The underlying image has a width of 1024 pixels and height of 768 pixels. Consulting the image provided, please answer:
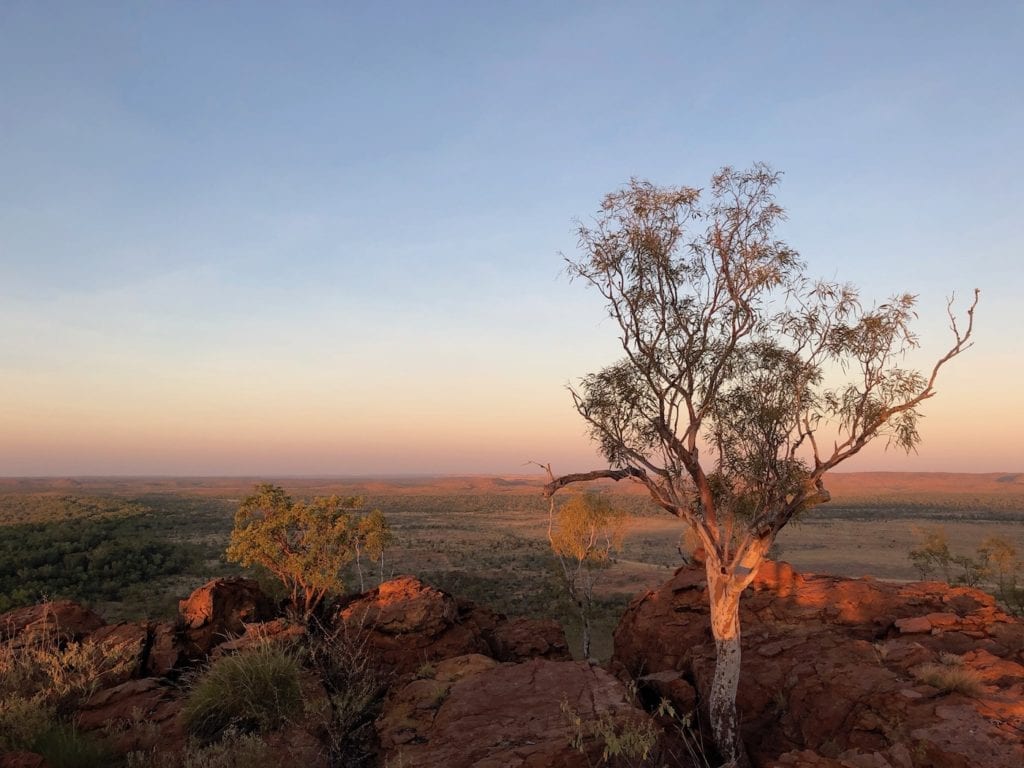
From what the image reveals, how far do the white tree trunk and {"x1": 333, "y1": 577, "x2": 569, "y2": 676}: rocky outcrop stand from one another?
217 inches

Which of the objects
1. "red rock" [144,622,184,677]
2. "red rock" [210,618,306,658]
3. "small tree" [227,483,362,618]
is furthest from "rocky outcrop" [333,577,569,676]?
"small tree" [227,483,362,618]

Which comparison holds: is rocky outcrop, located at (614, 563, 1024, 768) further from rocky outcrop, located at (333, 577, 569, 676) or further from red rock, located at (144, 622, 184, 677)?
red rock, located at (144, 622, 184, 677)

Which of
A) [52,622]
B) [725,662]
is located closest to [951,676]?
[725,662]

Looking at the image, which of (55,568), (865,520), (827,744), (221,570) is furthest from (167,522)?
(865,520)

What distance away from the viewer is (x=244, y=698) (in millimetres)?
10539

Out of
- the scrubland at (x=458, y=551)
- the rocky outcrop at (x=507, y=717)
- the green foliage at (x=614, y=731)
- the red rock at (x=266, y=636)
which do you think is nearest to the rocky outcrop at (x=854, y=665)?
the green foliage at (x=614, y=731)

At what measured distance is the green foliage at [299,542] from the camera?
2227 cm

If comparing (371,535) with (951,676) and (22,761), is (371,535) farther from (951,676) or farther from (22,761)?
(951,676)

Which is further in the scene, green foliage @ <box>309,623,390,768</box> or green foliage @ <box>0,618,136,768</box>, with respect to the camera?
green foliage @ <box>309,623,390,768</box>

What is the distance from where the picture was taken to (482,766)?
8.06 metres

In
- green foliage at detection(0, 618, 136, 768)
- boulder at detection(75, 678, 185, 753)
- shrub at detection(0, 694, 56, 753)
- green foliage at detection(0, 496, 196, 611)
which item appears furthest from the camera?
green foliage at detection(0, 496, 196, 611)

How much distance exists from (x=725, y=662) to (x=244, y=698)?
8813 millimetres

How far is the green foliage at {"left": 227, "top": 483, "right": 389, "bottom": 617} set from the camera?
22.3 metres

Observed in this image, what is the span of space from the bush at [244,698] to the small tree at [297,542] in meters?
10.5
